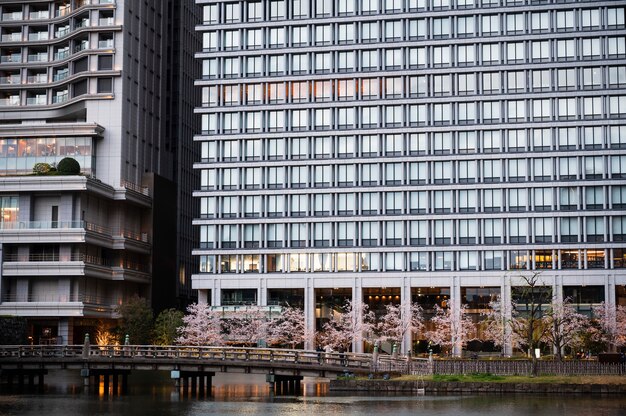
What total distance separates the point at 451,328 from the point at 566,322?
1551 cm

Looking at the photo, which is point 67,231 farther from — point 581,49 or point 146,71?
point 581,49

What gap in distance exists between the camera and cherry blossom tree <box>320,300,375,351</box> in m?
149

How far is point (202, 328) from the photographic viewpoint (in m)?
151

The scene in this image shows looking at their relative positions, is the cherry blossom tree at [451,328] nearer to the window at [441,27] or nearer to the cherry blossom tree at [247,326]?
the cherry blossom tree at [247,326]

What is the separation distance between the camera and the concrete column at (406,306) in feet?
490

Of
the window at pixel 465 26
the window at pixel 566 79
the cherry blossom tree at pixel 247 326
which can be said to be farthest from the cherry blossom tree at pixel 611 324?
the cherry blossom tree at pixel 247 326

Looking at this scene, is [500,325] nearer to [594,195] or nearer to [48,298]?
[594,195]

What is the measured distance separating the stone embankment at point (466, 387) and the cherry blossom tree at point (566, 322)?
117ft

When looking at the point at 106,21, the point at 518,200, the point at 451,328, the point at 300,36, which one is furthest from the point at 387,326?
the point at 106,21

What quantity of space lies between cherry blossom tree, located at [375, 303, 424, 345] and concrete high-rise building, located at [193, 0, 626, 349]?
3.35 m

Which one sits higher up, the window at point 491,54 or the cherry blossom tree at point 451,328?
the window at point 491,54

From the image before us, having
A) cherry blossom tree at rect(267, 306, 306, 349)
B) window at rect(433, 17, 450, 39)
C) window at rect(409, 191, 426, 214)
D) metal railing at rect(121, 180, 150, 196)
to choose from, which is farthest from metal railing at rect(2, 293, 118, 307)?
window at rect(433, 17, 450, 39)

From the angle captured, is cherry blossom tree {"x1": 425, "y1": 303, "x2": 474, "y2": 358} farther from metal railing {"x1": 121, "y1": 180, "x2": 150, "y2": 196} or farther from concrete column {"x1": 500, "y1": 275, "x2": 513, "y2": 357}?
metal railing {"x1": 121, "y1": 180, "x2": 150, "y2": 196}

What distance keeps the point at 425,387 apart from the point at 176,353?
2385 cm
